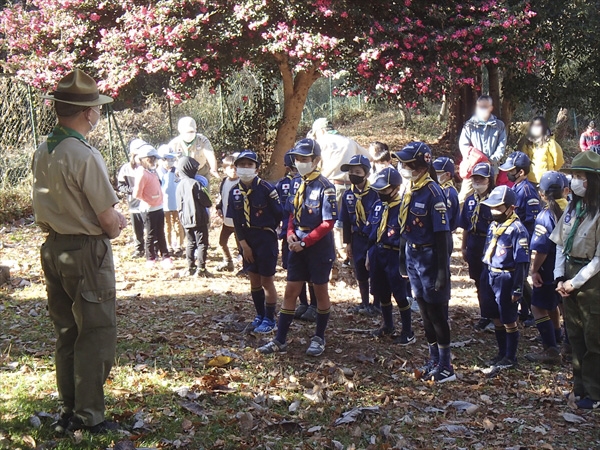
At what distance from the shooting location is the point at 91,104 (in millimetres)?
4926

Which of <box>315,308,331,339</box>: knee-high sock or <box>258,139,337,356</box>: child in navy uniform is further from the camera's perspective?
<box>315,308,331,339</box>: knee-high sock

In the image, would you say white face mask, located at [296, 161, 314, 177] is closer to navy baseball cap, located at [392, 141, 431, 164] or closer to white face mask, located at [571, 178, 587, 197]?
navy baseball cap, located at [392, 141, 431, 164]

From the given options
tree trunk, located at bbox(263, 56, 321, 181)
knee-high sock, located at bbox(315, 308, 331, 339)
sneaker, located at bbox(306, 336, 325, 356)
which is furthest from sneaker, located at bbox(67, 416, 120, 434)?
tree trunk, located at bbox(263, 56, 321, 181)

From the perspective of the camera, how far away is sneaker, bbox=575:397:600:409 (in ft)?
20.7

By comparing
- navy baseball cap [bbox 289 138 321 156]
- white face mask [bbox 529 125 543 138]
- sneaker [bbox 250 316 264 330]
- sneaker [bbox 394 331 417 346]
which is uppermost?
white face mask [bbox 529 125 543 138]

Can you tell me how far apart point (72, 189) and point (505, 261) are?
4.23m

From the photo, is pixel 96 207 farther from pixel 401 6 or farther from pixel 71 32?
pixel 71 32

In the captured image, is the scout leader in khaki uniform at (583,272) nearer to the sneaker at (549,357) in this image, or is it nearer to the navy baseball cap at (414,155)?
the sneaker at (549,357)

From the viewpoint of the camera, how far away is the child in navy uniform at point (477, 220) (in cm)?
793

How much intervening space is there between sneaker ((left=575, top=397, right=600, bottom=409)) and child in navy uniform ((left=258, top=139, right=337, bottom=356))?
8.09 ft

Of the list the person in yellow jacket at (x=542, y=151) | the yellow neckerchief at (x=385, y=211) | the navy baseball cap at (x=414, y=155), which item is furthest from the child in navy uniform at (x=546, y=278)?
the person in yellow jacket at (x=542, y=151)

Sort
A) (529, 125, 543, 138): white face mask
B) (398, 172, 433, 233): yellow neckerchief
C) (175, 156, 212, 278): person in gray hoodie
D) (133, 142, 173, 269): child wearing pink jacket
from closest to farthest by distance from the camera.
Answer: (398, 172, 433, 233): yellow neckerchief, (175, 156, 212, 278): person in gray hoodie, (529, 125, 543, 138): white face mask, (133, 142, 173, 269): child wearing pink jacket

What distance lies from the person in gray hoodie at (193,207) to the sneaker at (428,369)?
173 inches

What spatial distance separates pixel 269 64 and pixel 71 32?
4.31 m
